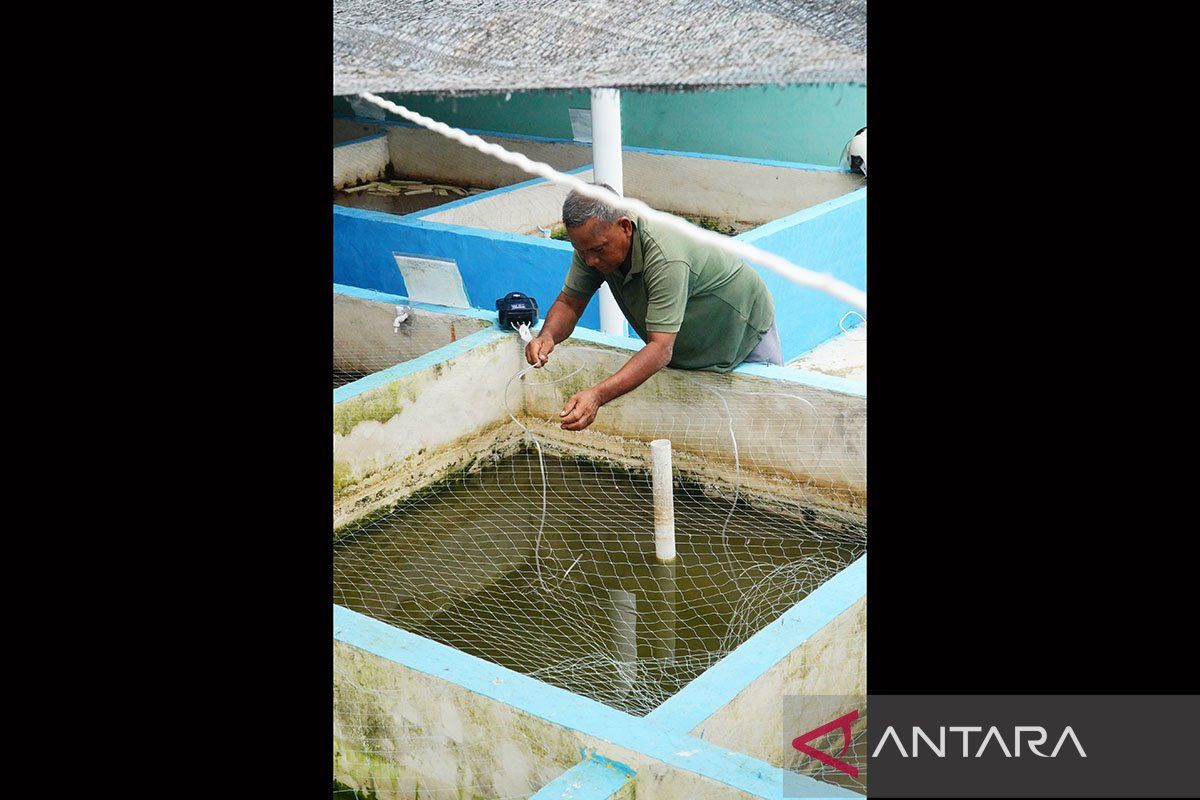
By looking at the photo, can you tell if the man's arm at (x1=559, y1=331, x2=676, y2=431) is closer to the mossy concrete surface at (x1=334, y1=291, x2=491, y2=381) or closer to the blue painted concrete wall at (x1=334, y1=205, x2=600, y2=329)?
the mossy concrete surface at (x1=334, y1=291, x2=491, y2=381)

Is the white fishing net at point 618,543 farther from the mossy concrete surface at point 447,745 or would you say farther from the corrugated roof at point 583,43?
the corrugated roof at point 583,43

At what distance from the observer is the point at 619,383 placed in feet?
12.3

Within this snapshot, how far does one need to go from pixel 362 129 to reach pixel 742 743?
7.50m

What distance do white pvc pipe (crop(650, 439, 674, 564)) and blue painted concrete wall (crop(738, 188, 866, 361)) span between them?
1944 millimetres

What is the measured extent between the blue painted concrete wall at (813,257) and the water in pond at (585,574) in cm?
151

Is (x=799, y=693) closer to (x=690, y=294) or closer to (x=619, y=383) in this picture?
(x=619, y=383)

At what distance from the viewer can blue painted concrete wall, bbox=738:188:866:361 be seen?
5730mm

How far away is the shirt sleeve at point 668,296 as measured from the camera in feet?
12.5

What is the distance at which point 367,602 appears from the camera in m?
3.99

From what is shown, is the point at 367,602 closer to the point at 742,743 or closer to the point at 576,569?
the point at 576,569

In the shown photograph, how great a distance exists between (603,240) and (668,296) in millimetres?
272

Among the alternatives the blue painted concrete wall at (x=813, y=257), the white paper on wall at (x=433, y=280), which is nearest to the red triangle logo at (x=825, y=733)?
the white paper on wall at (x=433, y=280)

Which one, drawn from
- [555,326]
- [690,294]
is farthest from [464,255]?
[690,294]
